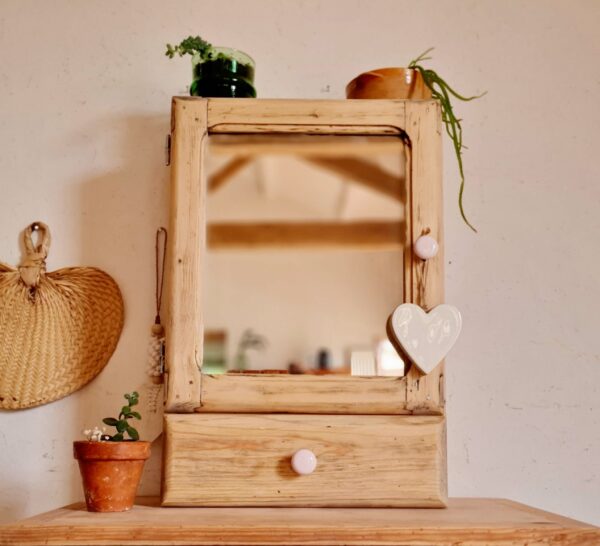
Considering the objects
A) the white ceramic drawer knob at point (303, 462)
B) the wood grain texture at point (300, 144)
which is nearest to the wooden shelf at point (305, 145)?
the wood grain texture at point (300, 144)

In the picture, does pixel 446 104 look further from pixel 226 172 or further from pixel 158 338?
pixel 158 338

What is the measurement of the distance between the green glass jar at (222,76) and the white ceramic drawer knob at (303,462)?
0.72m

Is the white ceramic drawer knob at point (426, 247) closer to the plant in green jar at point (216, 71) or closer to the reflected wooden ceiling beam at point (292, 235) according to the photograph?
the reflected wooden ceiling beam at point (292, 235)

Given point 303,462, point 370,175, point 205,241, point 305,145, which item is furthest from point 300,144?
point 303,462

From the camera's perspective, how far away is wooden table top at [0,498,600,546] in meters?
1.19

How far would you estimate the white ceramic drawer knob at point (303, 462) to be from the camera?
53.6 inches

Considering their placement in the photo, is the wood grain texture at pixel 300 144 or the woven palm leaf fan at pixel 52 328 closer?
the wood grain texture at pixel 300 144

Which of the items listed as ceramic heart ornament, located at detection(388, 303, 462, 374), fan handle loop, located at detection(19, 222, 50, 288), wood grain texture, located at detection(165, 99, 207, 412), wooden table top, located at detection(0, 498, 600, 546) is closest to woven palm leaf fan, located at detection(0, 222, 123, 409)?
fan handle loop, located at detection(19, 222, 50, 288)

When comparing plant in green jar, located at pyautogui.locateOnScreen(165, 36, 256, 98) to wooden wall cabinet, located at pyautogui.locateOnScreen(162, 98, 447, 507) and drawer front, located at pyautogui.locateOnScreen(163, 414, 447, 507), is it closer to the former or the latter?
wooden wall cabinet, located at pyautogui.locateOnScreen(162, 98, 447, 507)

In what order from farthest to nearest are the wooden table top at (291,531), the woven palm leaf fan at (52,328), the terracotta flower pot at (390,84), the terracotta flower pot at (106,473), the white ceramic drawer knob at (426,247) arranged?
the woven palm leaf fan at (52,328), the terracotta flower pot at (390,84), the white ceramic drawer knob at (426,247), the terracotta flower pot at (106,473), the wooden table top at (291,531)

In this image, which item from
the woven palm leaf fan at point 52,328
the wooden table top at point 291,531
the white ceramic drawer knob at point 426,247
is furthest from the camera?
the woven palm leaf fan at point 52,328

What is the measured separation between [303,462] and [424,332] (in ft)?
1.07

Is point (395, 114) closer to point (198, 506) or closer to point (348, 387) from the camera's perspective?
point (348, 387)

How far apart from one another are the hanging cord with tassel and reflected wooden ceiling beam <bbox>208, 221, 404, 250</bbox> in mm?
293
